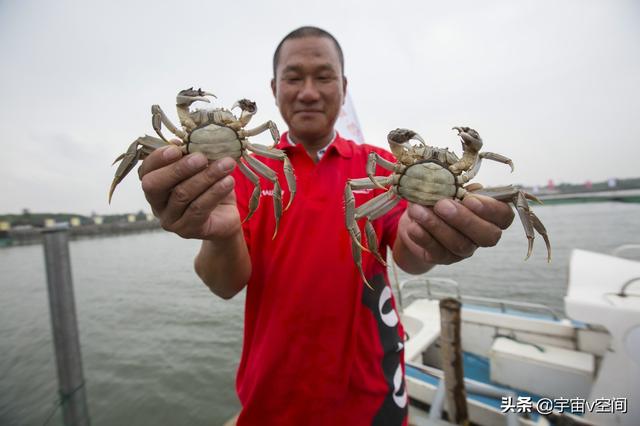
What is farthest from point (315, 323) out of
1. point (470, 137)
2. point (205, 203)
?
point (470, 137)

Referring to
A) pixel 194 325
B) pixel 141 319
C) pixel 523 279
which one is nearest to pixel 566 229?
pixel 523 279

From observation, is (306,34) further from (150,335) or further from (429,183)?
(150,335)

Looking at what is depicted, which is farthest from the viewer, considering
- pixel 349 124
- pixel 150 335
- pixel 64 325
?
pixel 150 335

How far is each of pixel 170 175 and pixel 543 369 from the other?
6795mm

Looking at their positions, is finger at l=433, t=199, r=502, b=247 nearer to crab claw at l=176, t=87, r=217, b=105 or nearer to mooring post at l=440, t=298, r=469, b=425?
crab claw at l=176, t=87, r=217, b=105

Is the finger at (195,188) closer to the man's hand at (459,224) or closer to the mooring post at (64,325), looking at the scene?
the man's hand at (459,224)

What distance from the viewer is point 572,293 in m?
4.47

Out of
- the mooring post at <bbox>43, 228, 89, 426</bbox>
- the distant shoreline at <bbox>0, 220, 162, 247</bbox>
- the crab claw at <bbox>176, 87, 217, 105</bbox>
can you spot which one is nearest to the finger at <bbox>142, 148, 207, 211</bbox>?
the crab claw at <bbox>176, 87, 217, 105</bbox>

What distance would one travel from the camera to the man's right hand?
187cm

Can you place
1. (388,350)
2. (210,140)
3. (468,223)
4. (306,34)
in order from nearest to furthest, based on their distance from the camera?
(468,223), (210,140), (388,350), (306,34)

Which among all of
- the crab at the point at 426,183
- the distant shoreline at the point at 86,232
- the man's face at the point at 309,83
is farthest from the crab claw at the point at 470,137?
the distant shoreline at the point at 86,232

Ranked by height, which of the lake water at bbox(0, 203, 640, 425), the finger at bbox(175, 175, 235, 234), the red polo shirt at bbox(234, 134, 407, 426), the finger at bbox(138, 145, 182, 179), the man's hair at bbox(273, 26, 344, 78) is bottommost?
the lake water at bbox(0, 203, 640, 425)

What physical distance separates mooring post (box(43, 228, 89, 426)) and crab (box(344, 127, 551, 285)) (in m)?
5.88

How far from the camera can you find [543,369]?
548cm
